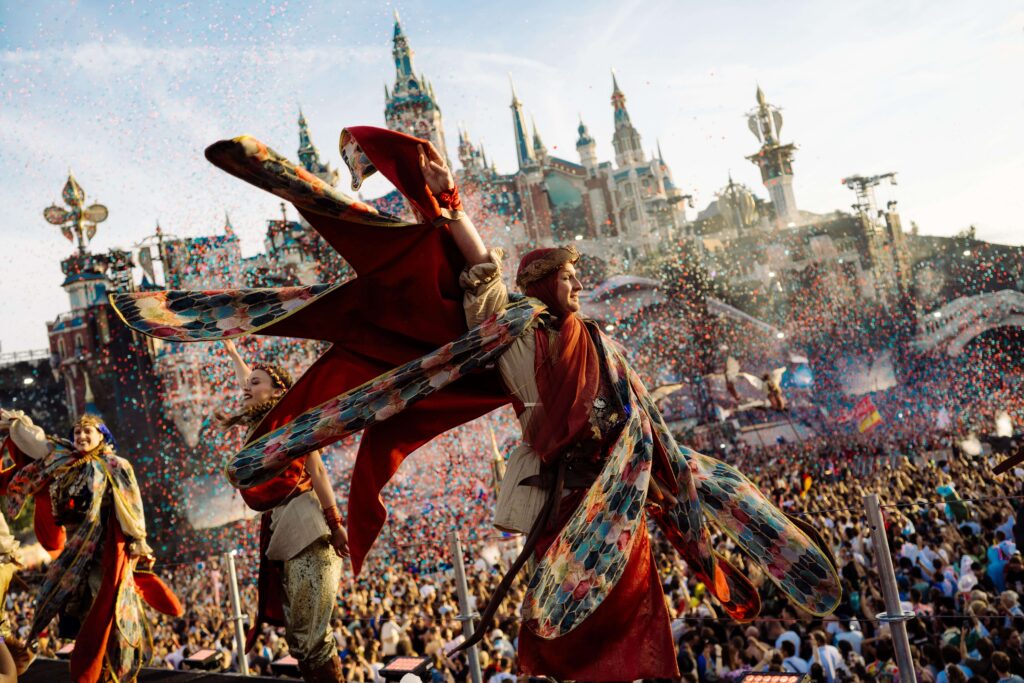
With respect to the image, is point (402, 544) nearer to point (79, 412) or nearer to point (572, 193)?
point (79, 412)

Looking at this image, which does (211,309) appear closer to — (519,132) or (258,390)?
(258,390)

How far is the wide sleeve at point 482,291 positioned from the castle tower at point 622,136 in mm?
37445

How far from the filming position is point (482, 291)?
307 centimetres

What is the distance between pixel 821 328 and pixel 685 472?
1072 inches

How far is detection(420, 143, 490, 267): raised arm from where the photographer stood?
2973 mm

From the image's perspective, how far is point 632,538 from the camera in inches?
108

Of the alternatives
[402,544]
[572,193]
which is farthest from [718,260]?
[402,544]

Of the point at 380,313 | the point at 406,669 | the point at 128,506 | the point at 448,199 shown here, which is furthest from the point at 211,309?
the point at 128,506

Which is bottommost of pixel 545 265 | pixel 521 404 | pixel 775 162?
pixel 521 404

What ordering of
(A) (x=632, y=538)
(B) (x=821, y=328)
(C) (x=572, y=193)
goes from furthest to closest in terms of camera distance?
→ (C) (x=572, y=193) → (B) (x=821, y=328) → (A) (x=632, y=538)

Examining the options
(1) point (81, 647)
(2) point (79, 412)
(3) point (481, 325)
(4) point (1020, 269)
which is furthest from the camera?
(2) point (79, 412)

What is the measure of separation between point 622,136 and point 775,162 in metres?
11.2

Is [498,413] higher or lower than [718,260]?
Result: lower

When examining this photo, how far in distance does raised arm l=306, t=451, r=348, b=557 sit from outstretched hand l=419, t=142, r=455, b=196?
74.1 inches
